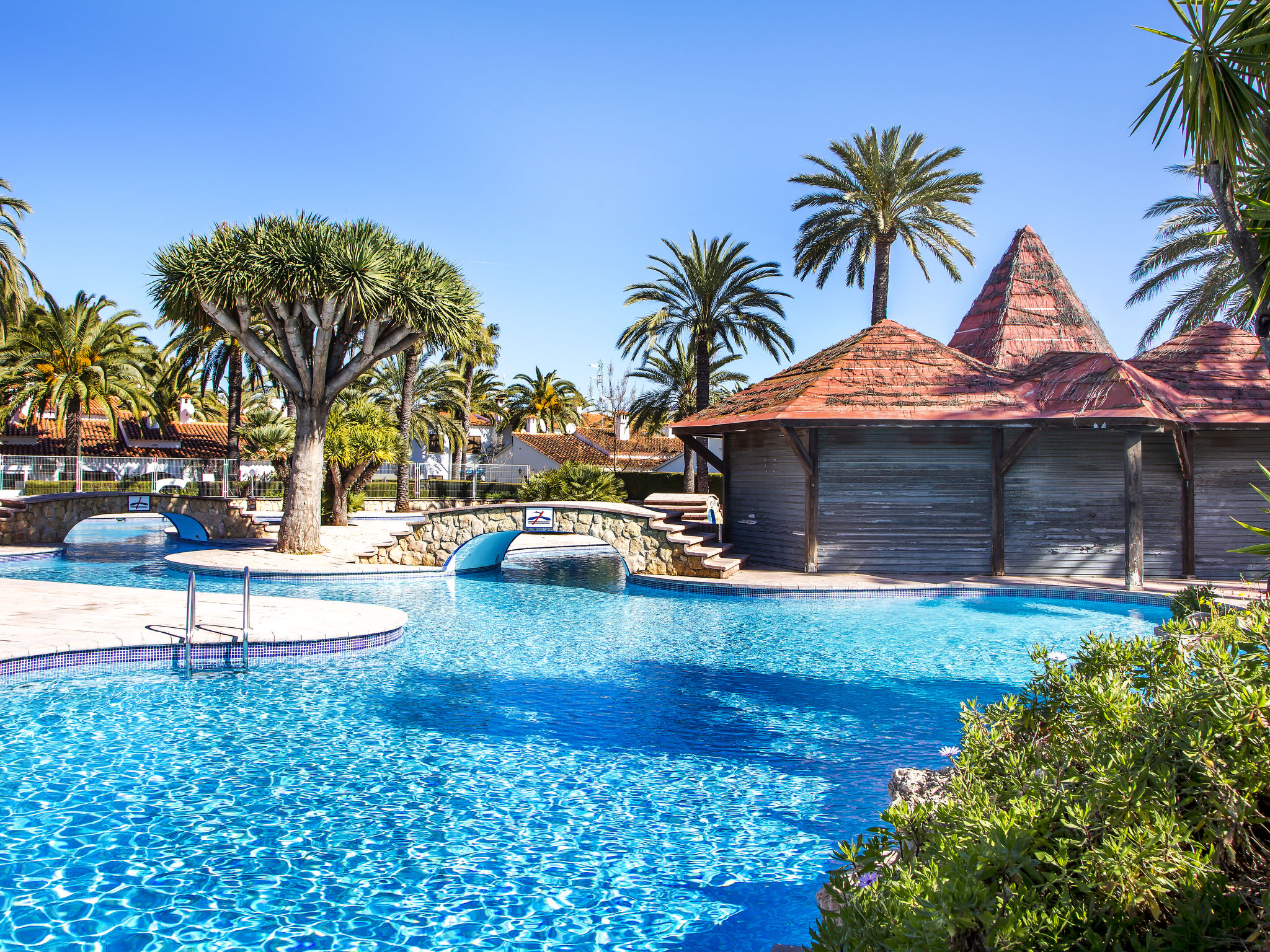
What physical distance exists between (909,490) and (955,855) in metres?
15.8

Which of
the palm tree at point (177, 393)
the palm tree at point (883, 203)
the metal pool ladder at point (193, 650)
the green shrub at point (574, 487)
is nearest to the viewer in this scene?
the metal pool ladder at point (193, 650)

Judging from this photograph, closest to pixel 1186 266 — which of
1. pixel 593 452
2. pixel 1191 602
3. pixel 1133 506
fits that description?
pixel 1133 506

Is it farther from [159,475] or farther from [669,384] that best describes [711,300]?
[159,475]

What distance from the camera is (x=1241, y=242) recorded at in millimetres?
4949

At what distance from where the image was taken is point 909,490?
17.3m

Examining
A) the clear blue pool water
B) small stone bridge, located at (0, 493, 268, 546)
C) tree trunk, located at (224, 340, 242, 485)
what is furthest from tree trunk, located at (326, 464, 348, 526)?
the clear blue pool water

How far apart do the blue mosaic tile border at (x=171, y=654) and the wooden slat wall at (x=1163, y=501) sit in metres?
15.5

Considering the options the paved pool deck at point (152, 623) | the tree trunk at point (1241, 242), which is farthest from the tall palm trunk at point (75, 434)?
the tree trunk at point (1241, 242)

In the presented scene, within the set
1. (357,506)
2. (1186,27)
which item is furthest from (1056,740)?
(357,506)

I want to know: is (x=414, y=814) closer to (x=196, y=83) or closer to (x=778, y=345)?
(x=196, y=83)

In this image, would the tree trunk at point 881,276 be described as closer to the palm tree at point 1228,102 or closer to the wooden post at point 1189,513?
the wooden post at point 1189,513

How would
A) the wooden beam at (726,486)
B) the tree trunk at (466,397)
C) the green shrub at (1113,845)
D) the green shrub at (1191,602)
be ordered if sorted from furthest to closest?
the tree trunk at (466,397) → the wooden beam at (726,486) → the green shrub at (1191,602) → the green shrub at (1113,845)

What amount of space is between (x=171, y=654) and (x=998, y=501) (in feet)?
49.4

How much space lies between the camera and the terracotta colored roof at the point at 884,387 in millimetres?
16391
